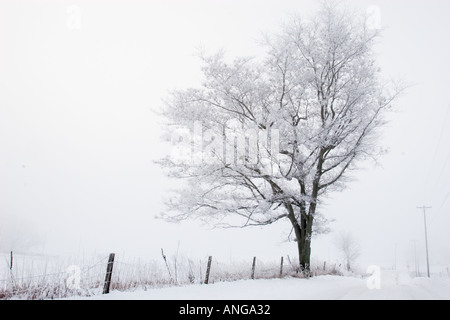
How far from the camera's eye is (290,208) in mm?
13586

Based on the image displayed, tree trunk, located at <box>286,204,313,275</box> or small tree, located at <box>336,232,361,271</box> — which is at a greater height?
tree trunk, located at <box>286,204,313,275</box>

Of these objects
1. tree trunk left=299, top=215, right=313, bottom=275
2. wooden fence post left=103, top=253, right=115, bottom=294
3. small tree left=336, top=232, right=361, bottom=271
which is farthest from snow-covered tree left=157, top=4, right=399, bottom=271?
small tree left=336, top=232, right=361, bottom=271

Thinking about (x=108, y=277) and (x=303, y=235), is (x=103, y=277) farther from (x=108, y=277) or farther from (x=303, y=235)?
(x=303, y=235)

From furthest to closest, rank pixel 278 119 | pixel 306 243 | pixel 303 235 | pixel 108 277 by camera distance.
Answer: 1. pixel 303 235
2. pixel 306 243
3. pixel 278 119
4. pixel 108 277

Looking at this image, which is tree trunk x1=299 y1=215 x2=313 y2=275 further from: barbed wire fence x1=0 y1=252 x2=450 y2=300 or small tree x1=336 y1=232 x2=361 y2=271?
small tree x1=336 y1=232 x2=361 y2=271

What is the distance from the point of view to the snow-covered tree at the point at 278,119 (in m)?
12.0

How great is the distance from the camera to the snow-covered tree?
12016 mm

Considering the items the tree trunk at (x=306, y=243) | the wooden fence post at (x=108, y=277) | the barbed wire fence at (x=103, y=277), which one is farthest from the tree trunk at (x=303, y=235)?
the wooden fence post at (x=108, y=277)

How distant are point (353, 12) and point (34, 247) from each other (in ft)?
237

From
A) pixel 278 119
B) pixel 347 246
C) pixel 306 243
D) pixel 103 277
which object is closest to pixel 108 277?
pixel 103 277

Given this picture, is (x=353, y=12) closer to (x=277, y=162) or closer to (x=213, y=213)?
(x=277, y=162)

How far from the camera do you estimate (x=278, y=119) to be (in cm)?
1145

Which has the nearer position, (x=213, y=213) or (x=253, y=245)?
(x=213, y=213)

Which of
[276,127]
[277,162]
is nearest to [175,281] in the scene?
[277,162]
